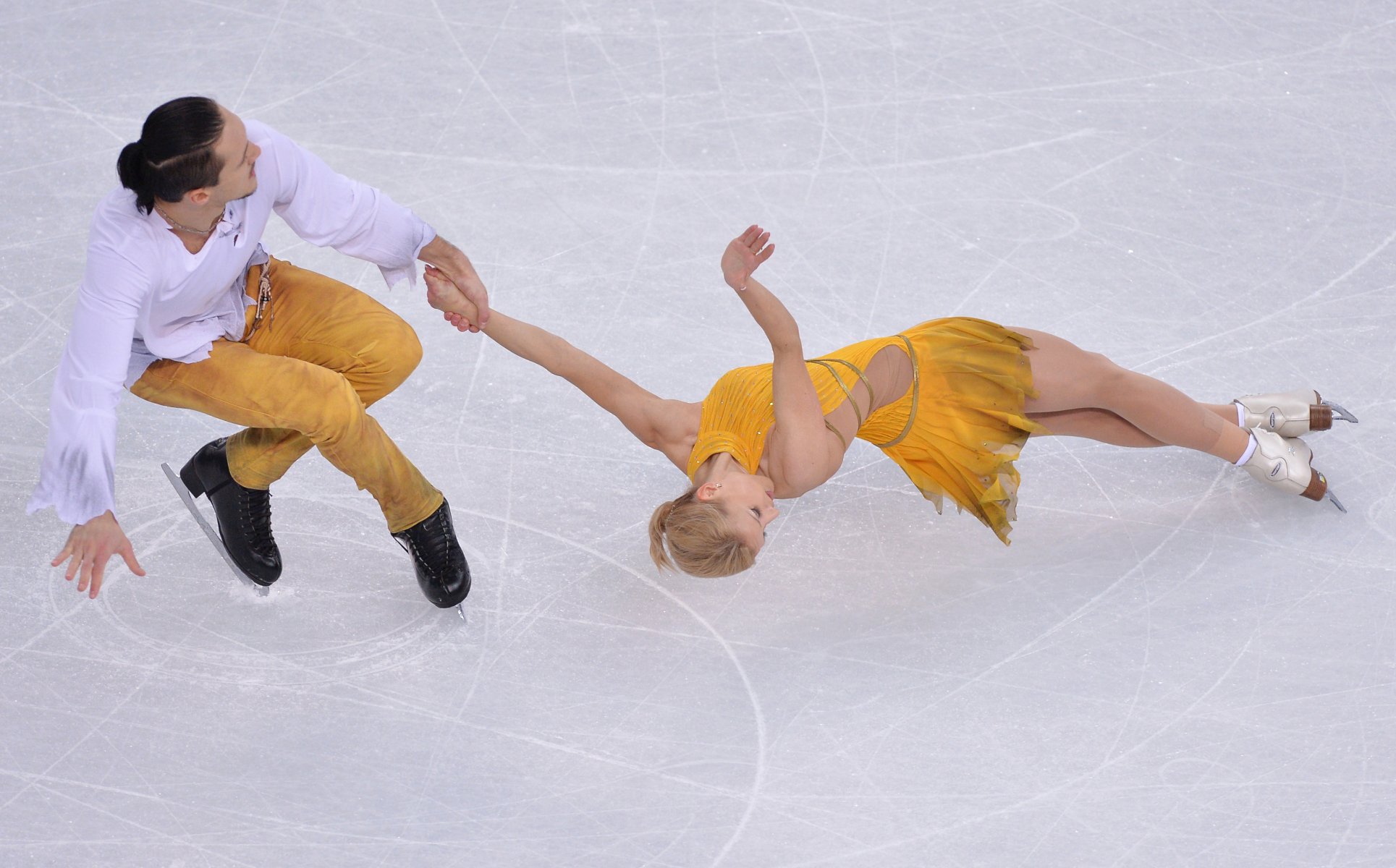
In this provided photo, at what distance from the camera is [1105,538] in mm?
3863

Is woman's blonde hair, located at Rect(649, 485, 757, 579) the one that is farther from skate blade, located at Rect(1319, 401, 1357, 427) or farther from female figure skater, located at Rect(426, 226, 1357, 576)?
skate blade, located at Rect(1319, 401, 1357, 427)

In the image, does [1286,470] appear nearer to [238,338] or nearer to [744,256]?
[744,256]

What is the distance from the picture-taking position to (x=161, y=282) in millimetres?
3086

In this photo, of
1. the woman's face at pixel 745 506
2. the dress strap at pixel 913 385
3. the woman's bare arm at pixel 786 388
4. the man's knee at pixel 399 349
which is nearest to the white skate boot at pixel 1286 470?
the dress strap at pixel 913 385

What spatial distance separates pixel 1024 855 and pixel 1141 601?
2.92 feet

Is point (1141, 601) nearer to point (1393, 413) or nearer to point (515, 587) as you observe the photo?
point (1393, 413)

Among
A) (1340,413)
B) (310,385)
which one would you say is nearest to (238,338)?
(310,385)

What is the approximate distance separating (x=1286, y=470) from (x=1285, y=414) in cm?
23

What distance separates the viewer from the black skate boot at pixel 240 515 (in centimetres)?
358

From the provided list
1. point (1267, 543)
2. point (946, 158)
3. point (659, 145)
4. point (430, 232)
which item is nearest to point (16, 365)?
point (430, 232)

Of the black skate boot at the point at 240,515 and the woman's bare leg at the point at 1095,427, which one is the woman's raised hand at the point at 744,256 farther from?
the black skate boot at the point at 240,515

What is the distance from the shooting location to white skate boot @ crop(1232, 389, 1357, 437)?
13.3 ft

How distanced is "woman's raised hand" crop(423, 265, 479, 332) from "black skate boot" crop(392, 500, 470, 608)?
447 mm

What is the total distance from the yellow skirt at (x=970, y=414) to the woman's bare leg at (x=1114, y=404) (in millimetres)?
63
